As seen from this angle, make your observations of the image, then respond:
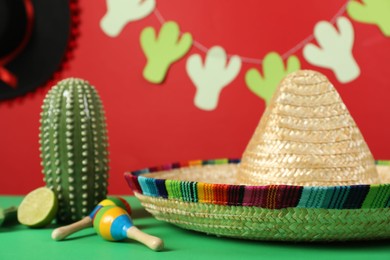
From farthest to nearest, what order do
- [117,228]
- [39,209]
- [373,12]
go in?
[373,12]
[39,209]
[117,228]

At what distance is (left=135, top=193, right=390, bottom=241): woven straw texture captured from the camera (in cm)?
62

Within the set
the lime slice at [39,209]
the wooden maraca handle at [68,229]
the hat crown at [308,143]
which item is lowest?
the wooden maraca handle at [68,229]

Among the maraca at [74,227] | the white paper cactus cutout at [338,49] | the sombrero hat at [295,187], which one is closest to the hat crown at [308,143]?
the sombrero hat at [295,187]

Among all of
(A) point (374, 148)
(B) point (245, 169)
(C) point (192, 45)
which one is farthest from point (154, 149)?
(B) point (245, 169)

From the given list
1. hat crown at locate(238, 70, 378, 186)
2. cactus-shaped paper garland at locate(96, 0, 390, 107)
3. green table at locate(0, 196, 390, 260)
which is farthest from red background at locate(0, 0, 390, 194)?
green table at locate(0, 196, 390, 260)

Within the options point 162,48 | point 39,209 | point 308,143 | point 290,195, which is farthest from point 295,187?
point 162,48

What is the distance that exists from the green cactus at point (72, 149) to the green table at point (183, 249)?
0.32 ft

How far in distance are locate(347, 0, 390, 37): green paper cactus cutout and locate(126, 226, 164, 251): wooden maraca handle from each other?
2.83 ft

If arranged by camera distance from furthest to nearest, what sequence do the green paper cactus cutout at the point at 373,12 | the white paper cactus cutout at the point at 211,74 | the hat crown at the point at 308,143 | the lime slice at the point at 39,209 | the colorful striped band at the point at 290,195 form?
the white paper cactus cutout at the point at 211,74
the green paper cactus cutout at the point at 373,12
the lime slice at the point at 39,209
the hat crown at the point at 308,143
the colorful striped band at the point at 290,195

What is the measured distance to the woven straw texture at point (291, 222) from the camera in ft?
2.05

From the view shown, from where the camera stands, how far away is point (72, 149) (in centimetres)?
87

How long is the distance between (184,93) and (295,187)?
2.84 feet

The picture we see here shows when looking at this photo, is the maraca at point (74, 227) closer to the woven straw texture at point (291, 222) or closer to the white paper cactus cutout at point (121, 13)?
the woven straw texture at point (291, 222)

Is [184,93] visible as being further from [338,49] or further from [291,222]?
[291,222]
